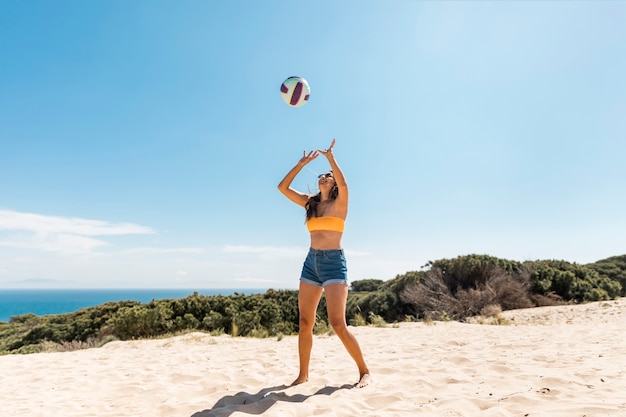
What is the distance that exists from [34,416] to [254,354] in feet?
10.6

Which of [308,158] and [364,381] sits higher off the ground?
[308,158]

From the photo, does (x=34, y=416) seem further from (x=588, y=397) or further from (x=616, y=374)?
(x=616, y=374)

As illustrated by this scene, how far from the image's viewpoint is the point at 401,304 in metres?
15.6

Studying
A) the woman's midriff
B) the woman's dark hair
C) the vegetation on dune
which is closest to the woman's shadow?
the woman's midriff

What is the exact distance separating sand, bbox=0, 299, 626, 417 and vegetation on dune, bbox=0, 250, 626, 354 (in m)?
6.01

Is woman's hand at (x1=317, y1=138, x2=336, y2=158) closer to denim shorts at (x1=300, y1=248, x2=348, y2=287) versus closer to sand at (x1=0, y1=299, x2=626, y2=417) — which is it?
denim shorts at (x1=300, y1=248, x2=348, y2=287)

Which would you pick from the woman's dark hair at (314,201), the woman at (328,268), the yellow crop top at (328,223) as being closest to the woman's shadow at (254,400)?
the woman at (328,268)

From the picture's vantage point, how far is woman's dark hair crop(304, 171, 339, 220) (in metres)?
3.94

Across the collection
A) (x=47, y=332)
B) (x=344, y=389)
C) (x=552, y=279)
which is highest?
(x=552, y=279)

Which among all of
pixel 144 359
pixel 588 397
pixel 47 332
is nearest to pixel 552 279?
pixel 588 397

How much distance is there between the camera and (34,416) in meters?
3.31

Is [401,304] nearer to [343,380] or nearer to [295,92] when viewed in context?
[343,380]

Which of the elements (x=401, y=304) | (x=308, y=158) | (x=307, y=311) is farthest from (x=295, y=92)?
(x=401, y=304)

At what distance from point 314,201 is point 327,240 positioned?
51 cm
